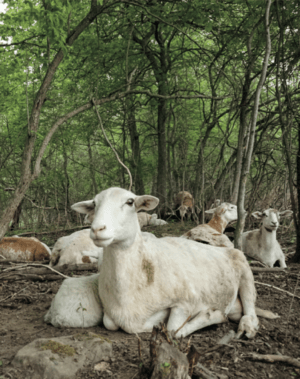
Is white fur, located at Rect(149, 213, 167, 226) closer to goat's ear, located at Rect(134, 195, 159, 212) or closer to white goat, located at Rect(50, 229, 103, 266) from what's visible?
white goat, located at Rect(50, 229, 103, 266)

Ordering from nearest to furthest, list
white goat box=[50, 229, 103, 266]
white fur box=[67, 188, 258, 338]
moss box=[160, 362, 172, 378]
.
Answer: moss box=[160, 362, 172, 378]
white fur box=[67, 188, 258, 338]
white goat box=[50, 229, 103, 266]

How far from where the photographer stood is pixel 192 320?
3.68 m

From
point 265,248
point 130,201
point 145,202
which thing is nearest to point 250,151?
point 145,202

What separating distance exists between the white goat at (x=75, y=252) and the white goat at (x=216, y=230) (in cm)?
203

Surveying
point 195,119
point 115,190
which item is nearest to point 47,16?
point 115,190

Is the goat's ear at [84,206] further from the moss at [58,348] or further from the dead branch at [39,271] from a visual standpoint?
the dead branch at [39,271]

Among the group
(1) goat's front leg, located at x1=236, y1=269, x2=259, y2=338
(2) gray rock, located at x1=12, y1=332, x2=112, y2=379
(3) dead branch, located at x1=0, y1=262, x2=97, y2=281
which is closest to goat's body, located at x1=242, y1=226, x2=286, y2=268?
(1) goat's front leg, located at x1=236, y1=269, x2=259, y2=338

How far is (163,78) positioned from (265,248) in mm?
6766

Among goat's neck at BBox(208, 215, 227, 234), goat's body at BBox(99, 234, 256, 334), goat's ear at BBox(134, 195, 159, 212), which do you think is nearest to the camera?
goat's body at BBox(99, 234, 256, 334)

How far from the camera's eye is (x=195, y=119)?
1535cm

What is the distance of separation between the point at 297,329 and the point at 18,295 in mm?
3669

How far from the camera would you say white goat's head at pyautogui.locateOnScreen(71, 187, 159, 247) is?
9.53 ft

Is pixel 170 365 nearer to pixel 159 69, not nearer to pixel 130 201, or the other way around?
pixel 130 201

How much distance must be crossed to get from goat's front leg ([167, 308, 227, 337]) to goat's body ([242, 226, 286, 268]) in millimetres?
3655
